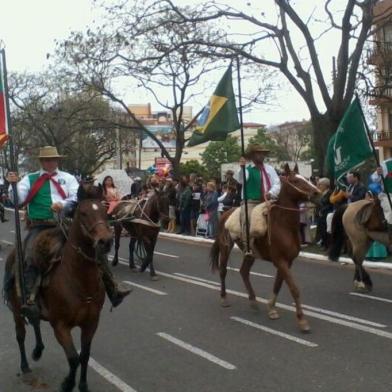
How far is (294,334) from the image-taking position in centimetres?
763

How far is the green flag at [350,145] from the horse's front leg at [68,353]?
5.68 metres

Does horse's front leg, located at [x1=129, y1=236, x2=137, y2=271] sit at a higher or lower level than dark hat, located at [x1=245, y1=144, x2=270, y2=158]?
lower

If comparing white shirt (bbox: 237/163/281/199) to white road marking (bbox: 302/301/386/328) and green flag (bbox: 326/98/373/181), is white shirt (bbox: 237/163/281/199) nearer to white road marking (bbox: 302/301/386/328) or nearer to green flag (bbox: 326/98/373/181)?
green flag (bbox: 326/98/373/181)

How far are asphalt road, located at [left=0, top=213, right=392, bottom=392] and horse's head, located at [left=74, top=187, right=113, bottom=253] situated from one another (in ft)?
5.37

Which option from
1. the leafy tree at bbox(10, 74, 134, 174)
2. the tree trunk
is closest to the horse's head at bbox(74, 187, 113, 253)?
the tree trunk

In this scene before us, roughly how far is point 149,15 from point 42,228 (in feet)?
45.7

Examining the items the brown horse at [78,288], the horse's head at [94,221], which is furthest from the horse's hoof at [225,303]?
the horse's head at [94,221]

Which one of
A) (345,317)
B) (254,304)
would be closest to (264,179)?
(254,304)

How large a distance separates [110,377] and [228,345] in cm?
162

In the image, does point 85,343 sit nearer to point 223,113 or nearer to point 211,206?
point 223,113

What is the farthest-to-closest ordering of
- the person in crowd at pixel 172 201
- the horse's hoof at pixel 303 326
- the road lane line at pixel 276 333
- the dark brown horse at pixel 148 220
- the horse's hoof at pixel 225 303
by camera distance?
1. the person in crowd at pixel 172 201
2. the dark brown horse at pixel 148 220
3. the horse's hoof at pixel 225 303
4. the horse's hoof at pixel 303 326
5. the road lane line at pixel 276 333

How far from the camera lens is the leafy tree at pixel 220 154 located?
8681 centimetres

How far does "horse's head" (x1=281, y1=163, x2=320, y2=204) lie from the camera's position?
27.6ft

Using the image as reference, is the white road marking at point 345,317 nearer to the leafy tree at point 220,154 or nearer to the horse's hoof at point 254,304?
the horse's hoof at point 254,304
